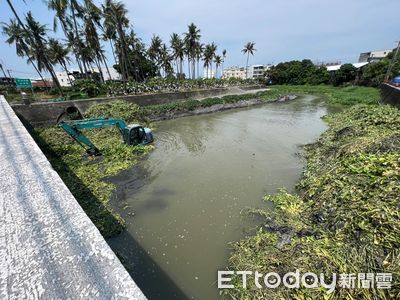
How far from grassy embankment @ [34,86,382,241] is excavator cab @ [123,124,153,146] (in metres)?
0.37

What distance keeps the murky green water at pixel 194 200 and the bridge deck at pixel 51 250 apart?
230 centimetres

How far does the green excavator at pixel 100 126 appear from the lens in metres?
7.87

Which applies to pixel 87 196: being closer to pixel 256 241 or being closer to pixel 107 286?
pixel 256 241

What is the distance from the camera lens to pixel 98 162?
862 centimetres

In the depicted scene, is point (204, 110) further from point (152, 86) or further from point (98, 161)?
point (98, 161)

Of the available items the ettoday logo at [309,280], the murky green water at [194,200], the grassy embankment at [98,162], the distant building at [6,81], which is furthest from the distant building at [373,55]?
the distant building at [6,81]

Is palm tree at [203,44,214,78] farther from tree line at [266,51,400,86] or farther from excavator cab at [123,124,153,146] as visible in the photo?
excavator cab at [123,124,153,146]

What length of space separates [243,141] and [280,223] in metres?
7.20

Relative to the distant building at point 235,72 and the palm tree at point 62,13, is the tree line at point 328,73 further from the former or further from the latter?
the distant building at point 235,72

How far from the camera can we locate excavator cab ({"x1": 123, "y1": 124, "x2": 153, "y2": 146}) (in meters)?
9.51

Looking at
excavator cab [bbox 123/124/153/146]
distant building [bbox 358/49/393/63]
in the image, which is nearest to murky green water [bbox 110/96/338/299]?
excavator cab [bbox 123/124/153/146]

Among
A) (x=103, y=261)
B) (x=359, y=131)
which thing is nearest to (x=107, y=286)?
(x=103, y=261)

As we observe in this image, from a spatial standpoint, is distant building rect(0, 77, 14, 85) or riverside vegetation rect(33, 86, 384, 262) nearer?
riverside vegetation rect(33, 86, 384, 262)

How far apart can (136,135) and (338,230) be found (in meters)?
8.73
